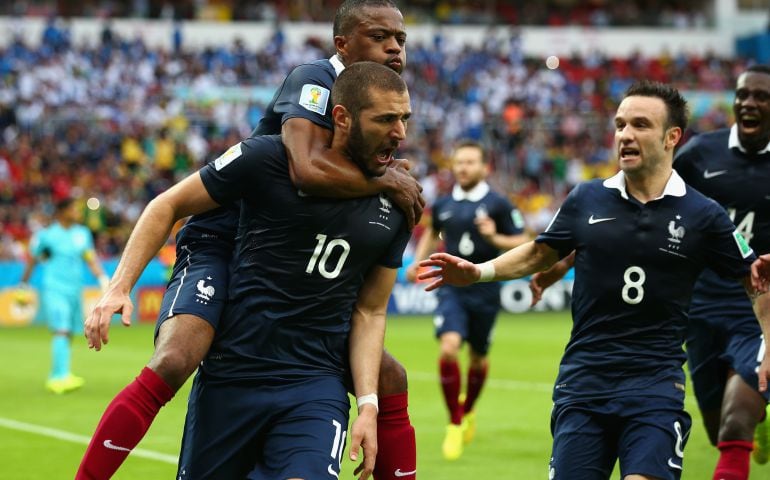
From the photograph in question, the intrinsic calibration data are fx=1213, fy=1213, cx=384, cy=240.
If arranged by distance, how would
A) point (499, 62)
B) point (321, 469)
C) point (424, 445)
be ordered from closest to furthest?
point (321, 469), point (424, 445), point (499, 62)

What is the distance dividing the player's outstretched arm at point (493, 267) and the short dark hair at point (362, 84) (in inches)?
43.3

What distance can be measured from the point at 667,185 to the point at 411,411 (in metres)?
7.17

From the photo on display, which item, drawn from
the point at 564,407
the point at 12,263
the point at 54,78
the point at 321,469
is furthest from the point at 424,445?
the point at 54,78

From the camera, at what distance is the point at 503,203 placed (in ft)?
40.2

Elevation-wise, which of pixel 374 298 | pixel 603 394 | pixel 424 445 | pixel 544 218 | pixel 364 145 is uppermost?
pixel 544 218

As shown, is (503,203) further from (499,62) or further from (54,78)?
(499,62)

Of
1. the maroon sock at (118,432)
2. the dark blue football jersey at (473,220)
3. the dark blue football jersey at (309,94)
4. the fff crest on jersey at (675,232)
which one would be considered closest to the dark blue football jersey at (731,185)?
the fff crest on jersey at (675,232)

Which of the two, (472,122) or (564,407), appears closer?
(564,407)

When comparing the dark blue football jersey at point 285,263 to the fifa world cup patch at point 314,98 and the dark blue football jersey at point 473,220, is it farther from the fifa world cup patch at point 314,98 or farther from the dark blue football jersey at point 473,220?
the dark blue football jersey at point 473,220

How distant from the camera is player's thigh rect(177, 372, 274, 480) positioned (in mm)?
4996

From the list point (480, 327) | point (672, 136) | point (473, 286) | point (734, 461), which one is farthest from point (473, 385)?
point (672, 136)

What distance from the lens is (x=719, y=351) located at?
8.02 meters

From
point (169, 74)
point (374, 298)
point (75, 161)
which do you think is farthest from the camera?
point (169, 74)

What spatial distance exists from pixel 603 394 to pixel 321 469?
1.48 metres
